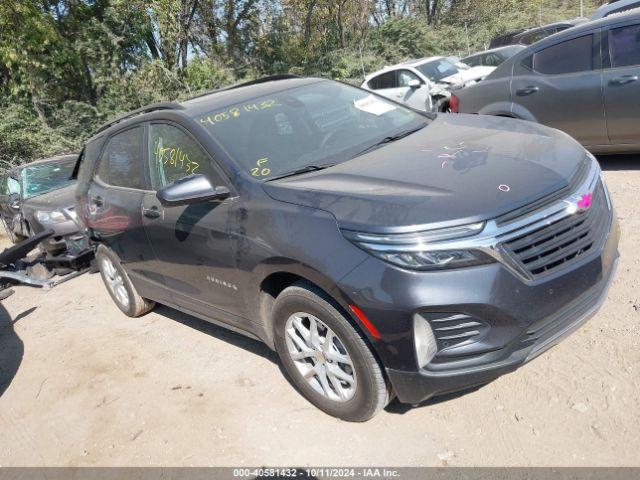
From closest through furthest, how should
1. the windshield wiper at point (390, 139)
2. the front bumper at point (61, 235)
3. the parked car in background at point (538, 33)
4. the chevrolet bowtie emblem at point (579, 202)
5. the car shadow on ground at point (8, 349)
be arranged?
the chevrolet bowtie emblem at point (579, 202)
the windshield wiper at point (390, 139)
the car shadow on ground at point (8, 349)
the front bumper at point (61, 235)
the parked car in background at point (538, 33)

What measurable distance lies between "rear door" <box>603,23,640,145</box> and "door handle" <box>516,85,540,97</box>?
28.7 inches

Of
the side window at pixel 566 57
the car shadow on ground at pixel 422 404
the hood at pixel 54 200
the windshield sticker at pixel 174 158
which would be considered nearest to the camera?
the car shadow on ground at pixel 422 404

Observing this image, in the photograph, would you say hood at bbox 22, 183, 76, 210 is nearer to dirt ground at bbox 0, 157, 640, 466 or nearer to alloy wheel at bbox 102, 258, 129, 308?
alloy wheel at bbox 102, 258, 129, 308

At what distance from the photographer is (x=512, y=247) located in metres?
2.43

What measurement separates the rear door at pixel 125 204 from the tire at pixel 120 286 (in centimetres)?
14

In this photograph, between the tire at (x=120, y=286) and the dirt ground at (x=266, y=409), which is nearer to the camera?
the dirt ground at (x=266, y=409)

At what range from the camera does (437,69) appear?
12383 mm

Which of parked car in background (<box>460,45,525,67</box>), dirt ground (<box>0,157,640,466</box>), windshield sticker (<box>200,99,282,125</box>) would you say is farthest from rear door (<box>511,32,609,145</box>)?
parked car in background (<box>460,45,525,67</box>)

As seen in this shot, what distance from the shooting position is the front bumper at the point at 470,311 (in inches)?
94.1

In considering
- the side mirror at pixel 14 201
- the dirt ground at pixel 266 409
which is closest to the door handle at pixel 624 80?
the dirt ground at pixel 266 409

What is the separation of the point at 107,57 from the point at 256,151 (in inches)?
697

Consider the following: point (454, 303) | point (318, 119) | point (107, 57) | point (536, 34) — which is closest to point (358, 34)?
point (536, 34)

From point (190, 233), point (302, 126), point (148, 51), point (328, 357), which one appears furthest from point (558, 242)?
point (148, 51)

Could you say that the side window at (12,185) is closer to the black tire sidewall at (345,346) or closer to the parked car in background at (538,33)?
the black tire sidewall at (345,346)
